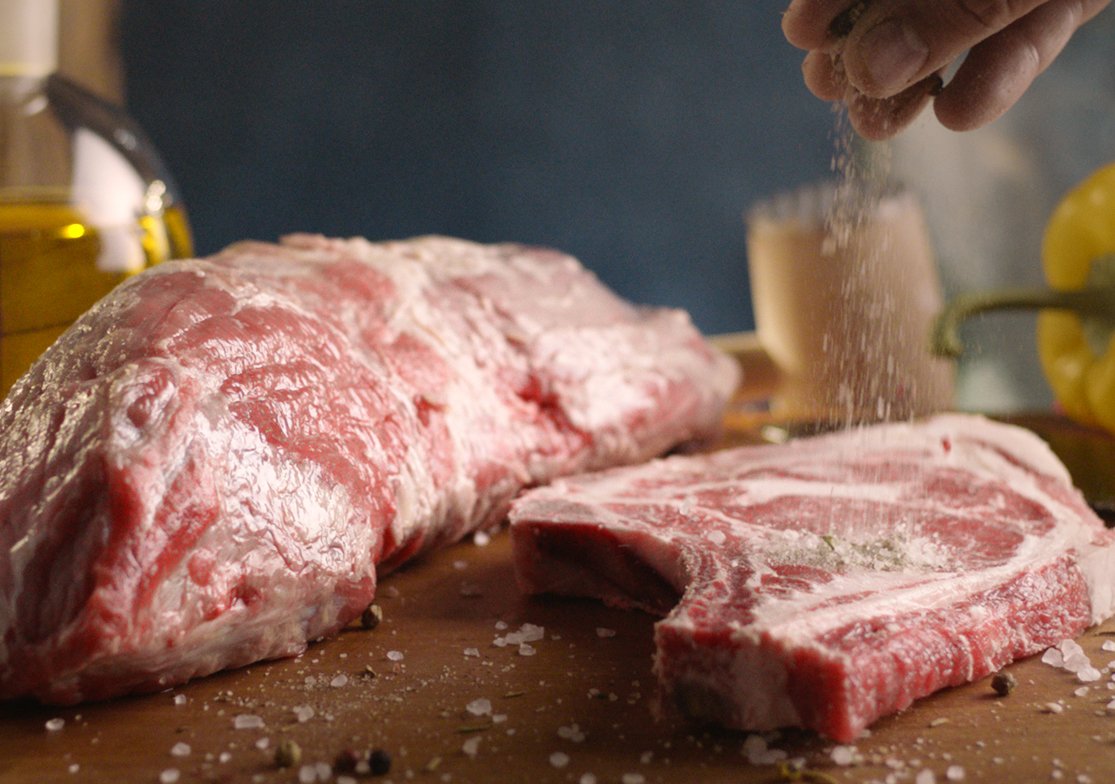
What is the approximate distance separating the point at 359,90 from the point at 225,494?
11.0 feet

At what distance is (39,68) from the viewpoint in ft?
8.29

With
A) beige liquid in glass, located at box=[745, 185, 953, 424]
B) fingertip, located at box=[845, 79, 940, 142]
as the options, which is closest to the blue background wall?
beige liquid in glass, located at box=[745, 185, 953, 424]

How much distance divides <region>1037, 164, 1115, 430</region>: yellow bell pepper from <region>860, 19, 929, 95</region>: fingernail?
5.92 feet

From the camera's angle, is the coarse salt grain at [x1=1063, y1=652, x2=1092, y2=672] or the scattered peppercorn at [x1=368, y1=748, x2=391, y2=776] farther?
the coarse salt grain at [x1=1063, y1=652, x2=1092, y2=672]

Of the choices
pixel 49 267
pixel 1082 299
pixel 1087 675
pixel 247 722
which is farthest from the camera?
pixel 1082 299

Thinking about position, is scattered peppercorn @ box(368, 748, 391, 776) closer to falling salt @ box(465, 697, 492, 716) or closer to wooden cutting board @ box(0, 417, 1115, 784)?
wooden cutting board @ box(0, 417, 1115, 784)

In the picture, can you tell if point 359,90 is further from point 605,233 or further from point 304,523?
point 304,523

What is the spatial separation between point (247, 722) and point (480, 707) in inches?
12.1

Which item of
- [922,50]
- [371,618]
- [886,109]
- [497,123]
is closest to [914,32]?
[922,50]

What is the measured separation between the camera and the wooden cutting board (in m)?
1.38

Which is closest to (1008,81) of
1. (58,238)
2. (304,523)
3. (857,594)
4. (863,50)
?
(863,50)

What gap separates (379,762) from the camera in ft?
4.49

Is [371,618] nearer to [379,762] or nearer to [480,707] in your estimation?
[480,707]

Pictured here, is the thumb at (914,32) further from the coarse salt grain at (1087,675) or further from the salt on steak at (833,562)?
the coarse salt grain at (1087,675)
